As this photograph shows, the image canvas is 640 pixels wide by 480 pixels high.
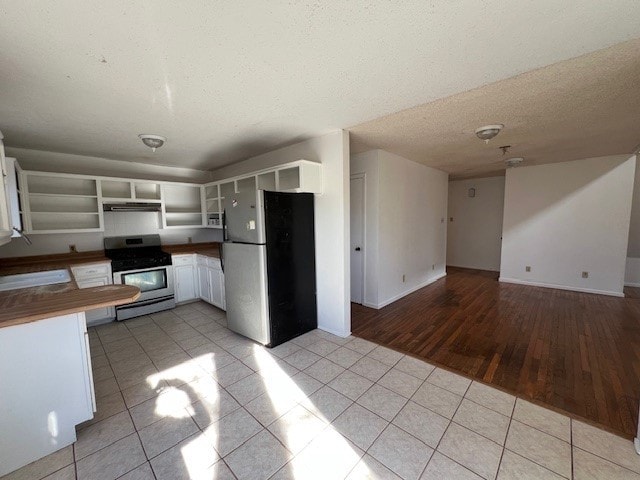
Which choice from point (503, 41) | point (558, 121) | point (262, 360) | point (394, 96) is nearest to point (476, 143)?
point (558, 121)

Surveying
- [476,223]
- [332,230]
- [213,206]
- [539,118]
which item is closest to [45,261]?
[213,206]

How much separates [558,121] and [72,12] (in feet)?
13.1

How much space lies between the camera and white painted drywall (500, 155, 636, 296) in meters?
4.27

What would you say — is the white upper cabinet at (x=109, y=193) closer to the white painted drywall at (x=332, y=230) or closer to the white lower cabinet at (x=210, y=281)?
the white painted drywall at (x=332, y=230)

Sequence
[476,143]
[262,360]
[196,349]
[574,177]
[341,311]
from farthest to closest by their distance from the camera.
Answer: [574,177] < [476,143] < [341,311] < [196,349] < [262,360]

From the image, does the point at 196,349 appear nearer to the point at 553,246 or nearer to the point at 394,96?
the point at 394,96

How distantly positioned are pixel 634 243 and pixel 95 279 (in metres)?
9.11

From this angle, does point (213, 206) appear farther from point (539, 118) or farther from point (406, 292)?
point (539, 118)

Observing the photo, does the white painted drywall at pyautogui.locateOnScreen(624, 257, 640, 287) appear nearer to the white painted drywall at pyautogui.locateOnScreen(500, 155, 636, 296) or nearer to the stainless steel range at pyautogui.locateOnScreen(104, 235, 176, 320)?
the white painted drywall at pyautogui.locateOnScreen(500, 155, 636, 296)

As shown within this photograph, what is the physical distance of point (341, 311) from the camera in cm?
303

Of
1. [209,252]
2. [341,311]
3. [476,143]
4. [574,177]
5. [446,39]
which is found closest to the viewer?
[446,39]

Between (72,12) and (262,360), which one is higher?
(72,12)

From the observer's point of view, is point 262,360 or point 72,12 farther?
point 262,360

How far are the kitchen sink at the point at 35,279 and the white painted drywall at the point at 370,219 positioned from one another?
3611 mm
